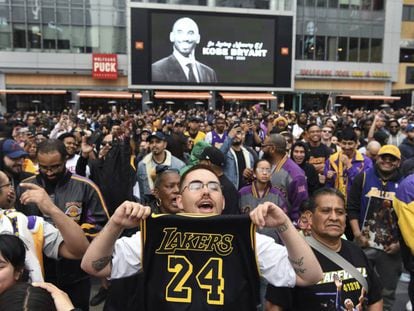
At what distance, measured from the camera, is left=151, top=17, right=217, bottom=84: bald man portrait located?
3656cm

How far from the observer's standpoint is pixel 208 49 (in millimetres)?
37031

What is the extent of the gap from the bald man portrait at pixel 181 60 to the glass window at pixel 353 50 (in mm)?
15863

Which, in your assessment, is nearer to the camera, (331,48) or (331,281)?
(331,281)

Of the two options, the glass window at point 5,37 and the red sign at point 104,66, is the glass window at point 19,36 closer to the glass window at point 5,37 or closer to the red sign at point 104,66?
the glass window at point 5,37

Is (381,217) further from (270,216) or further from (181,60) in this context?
(181,60)

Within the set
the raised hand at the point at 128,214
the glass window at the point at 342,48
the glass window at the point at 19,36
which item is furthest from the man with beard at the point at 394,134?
the glass window at the point at 342,48

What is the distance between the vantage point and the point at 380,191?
4.26 m

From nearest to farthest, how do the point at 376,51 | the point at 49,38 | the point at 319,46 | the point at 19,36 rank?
the point at 19,36
the point at 49,38
the point at 319,46
the point at 376,51

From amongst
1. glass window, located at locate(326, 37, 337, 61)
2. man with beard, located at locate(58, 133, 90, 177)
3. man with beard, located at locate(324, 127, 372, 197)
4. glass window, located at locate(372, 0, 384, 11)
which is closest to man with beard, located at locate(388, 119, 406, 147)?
man with beard, located at locate(324, 127, 372, 197)

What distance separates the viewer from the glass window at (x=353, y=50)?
42.2 m

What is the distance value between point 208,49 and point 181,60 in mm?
2604

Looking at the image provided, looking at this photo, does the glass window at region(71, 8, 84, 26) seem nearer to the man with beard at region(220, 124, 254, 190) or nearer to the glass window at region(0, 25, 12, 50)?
the glass window at region(0, 25, 12, 50)

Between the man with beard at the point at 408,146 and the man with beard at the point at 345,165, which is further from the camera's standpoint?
the man with beard at the point at 408,146

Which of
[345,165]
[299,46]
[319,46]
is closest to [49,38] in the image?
[299,46]
